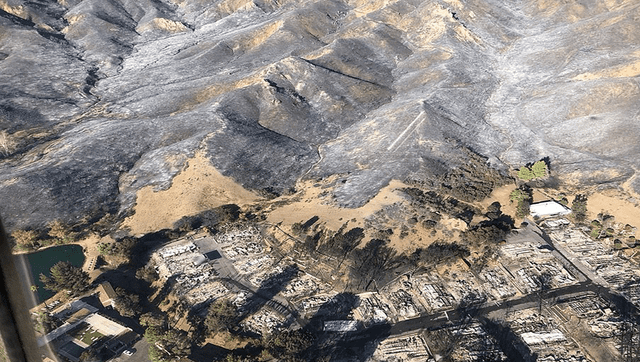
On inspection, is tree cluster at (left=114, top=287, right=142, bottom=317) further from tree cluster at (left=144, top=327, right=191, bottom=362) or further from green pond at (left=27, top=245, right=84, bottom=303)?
Answer: green pond at (left=27, top=245, right=84, bottom=303)

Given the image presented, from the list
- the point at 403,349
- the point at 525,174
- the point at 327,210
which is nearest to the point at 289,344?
the point at 403,349

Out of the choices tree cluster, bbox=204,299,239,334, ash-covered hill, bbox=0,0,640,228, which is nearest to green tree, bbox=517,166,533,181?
ash-covered hill, bbox=0,0,640,228

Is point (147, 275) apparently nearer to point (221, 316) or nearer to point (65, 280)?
point (65, 280)

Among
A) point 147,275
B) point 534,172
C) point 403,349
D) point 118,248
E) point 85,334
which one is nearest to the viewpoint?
point 403,349

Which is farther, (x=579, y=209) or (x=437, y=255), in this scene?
(x=579, y=209)

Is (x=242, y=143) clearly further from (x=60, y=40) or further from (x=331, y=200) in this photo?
(x=60, y=40)

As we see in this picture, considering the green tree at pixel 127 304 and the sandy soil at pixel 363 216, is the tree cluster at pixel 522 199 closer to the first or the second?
the sandy soil at pixel 363 216

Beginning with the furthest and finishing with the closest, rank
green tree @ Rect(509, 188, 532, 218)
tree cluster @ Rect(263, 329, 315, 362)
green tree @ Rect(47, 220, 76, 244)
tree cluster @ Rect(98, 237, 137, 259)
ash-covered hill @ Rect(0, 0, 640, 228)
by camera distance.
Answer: ash-covered hill @ Rect(0, 0, 640, 228), green tree @ Rect(509, 188, 532, 218), green tree @ Rect(47, 220, 76, 244), tree cluster @ Rect(98, 237, 137, 259), tree cluster @ Rect(263, 329, 315, 362)
